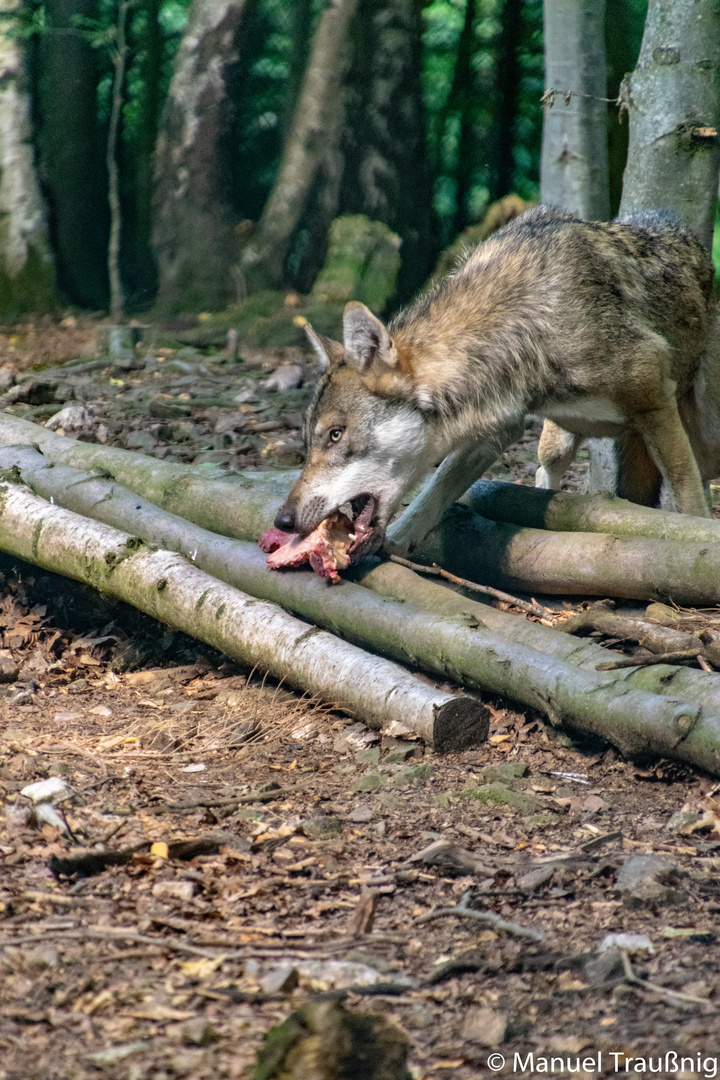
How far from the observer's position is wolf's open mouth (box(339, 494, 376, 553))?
477 centimetres

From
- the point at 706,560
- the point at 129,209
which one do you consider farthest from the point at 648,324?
the point at 129,209

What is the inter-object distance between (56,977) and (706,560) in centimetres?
327

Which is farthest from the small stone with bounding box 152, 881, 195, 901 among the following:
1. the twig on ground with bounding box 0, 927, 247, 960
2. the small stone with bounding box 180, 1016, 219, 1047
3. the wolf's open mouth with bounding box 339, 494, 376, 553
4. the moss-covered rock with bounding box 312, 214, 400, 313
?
the moss-covered rock with bounding box 312, 214, 400, 313

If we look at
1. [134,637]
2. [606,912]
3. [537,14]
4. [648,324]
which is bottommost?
[134,637]

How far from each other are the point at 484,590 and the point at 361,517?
73cm

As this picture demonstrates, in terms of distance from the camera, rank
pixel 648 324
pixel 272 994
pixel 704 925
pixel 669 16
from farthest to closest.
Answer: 1. pixel 669 16
2. pixel 648 324
3. pixel 704 925
4. pixel 272 994

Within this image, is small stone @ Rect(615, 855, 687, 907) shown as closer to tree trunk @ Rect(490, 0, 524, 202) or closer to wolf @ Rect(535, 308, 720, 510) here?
wolf @ Rect(535, 308, 720, 510)

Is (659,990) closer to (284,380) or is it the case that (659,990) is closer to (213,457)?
(213,457)

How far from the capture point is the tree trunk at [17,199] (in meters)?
12.5

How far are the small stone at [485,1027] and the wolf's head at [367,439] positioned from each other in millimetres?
2901

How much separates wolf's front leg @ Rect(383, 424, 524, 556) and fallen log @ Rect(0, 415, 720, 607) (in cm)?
12

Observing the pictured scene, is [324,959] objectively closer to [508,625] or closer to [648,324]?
[508,625]

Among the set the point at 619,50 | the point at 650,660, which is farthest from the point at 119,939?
the point at 619,50

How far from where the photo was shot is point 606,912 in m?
2.55
